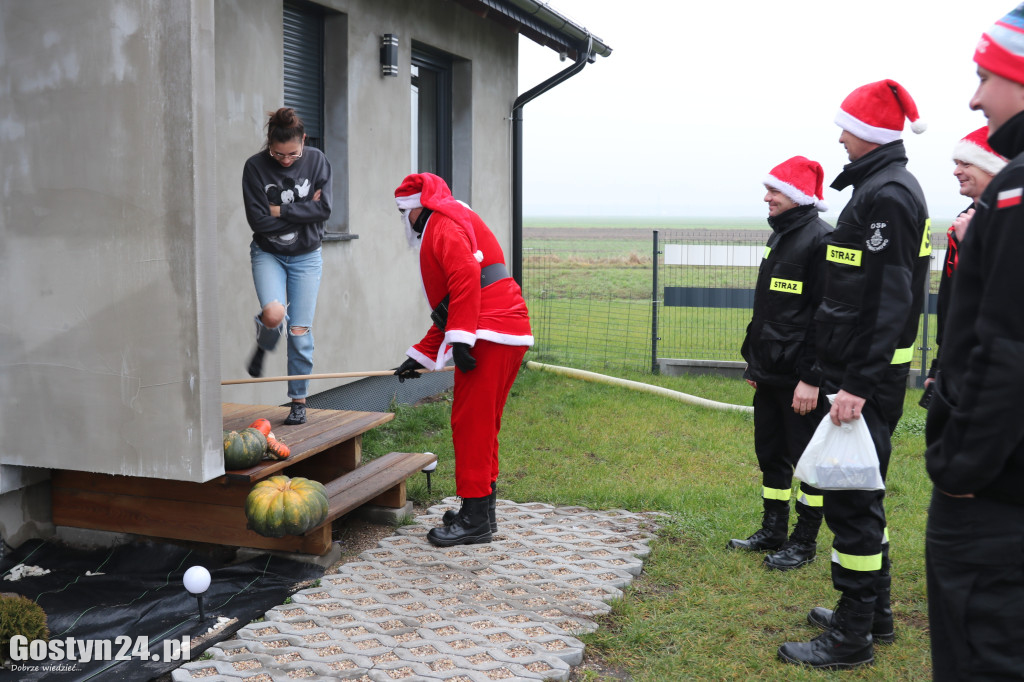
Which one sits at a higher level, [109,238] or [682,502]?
[109,238]

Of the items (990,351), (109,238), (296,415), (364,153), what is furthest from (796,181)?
(364,153)

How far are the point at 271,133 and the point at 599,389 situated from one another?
18.1 ft

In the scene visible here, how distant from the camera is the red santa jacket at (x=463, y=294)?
4.61m

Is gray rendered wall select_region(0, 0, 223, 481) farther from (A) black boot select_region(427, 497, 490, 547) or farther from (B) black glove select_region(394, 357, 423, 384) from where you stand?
(A) black boot select_region(427, 497, 490, 547)

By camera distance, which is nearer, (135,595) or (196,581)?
(196,581)

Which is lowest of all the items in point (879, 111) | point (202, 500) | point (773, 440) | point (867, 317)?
point (202, 500)

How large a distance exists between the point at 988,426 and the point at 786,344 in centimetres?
243

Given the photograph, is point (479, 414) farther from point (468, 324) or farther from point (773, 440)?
point (773, 440)

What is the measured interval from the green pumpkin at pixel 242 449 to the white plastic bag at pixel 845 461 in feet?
8.74

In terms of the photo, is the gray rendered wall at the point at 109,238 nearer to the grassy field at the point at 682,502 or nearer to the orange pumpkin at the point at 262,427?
the orange pumpkin at the point at 262,427

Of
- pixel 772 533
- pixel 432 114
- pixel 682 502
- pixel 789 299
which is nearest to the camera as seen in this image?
pixel 789 299

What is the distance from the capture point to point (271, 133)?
512cm

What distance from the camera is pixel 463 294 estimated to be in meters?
4.61

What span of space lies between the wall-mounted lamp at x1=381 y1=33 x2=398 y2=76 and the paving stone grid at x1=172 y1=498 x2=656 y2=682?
14.3ft
